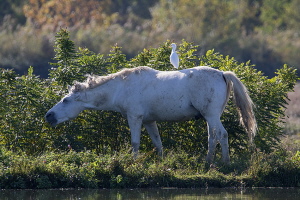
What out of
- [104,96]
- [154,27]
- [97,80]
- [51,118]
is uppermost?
[154,27]

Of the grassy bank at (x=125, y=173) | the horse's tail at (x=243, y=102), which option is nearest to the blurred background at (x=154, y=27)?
the horse's tail at (x=243, y=102)

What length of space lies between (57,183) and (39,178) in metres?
0.33

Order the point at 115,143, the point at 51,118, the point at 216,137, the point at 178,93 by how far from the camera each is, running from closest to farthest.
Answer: the point at 216,137 → the point at 178,93 → the point at 51,118 → the point at 115,143

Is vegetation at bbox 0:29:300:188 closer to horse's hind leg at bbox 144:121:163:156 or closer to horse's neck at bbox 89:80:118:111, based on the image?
horse's hind leg at bbox 144:121:163:156

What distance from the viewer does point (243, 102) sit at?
47.6 feet

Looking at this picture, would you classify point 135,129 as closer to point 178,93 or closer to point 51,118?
point 178,93

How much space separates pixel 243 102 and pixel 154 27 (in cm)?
2933

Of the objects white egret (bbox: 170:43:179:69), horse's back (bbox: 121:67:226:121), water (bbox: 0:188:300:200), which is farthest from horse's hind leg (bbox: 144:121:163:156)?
water (bbox: 0:188:300:200)

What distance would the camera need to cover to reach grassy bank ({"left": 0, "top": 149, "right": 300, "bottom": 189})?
43.0ft

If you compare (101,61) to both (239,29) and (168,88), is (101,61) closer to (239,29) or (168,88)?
(168,88)

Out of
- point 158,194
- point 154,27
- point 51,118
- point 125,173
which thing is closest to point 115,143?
point 51,118

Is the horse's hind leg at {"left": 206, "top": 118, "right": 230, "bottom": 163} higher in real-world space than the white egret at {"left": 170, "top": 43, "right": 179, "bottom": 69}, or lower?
lower

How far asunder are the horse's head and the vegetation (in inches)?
23.7

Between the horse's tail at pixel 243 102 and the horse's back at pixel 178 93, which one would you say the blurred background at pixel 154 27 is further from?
the horse's tail at pixel 243 102
